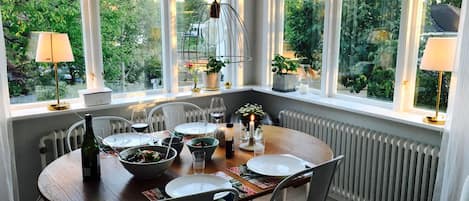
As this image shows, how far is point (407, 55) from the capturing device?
2.66m

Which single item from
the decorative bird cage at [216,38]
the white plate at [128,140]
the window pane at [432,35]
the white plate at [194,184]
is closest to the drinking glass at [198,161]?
the white plate at [194,184]

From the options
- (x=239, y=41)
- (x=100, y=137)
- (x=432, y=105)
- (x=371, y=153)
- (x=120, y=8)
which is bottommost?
(x=371, y=153)

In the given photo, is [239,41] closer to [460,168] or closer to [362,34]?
[362,34]

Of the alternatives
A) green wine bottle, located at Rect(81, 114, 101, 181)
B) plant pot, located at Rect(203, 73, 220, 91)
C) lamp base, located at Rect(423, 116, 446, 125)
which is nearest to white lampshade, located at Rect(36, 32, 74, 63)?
green wine bottle, located at Rect(81, 114, 101, 181)

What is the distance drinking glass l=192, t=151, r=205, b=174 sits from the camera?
1.71 meters

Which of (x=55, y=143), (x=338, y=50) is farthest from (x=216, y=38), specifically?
(x=55, y=143)

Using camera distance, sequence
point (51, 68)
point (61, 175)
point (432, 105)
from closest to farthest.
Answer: point (61, 175) < point (432, 105) < point (51, 68)

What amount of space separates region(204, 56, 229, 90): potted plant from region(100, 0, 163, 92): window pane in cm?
45

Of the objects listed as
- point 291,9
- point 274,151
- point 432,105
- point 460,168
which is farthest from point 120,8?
point 460,168

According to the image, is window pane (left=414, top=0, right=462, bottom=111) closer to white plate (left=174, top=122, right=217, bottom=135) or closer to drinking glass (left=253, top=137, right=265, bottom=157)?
drinking glass (left=253, top=137, right=265, bottom=157)

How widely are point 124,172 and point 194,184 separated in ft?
1.28

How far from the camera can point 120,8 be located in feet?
10.3

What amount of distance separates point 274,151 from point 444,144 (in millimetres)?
1034

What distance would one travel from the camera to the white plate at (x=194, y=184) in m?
1.58
